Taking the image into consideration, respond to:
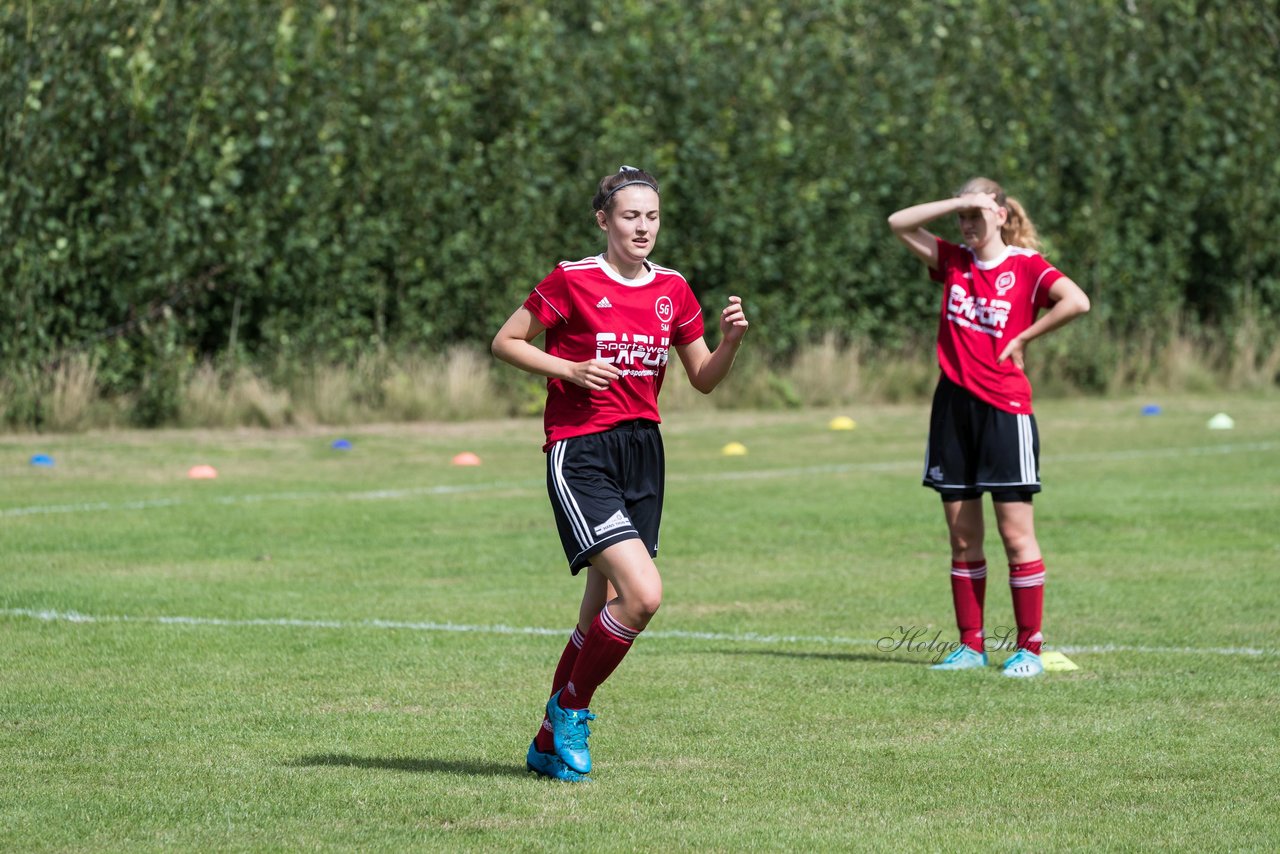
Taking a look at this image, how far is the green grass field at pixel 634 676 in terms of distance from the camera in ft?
18.3

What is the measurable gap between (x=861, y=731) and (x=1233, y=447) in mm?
12244

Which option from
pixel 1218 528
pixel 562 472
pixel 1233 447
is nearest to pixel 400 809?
pixel 562 472

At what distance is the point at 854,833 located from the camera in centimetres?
538

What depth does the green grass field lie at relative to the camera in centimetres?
558

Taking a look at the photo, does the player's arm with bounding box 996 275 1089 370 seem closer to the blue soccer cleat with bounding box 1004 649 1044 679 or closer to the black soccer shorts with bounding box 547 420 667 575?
the blue soccer cleat with bounding box 1004 649 1044 679

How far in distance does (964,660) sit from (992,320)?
4.82 feet

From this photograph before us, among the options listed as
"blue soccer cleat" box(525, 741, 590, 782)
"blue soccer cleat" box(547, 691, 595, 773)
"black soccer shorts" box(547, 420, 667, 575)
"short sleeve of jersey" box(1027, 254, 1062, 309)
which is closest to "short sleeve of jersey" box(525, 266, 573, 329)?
"black soccer shorts" box(547, 420, 667, 575)

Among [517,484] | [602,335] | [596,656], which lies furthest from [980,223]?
[517,484]

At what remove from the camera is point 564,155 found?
73.6 ft

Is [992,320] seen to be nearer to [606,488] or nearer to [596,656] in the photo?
[606,488]

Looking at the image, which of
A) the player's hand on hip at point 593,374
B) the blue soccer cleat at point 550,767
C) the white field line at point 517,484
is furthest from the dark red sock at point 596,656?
the white field line at point 517,484

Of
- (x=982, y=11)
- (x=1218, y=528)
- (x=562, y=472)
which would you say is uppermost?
(x=982, y=11)

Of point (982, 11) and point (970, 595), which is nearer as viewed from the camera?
point (970, 595)

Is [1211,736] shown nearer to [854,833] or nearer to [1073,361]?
[854,833]
